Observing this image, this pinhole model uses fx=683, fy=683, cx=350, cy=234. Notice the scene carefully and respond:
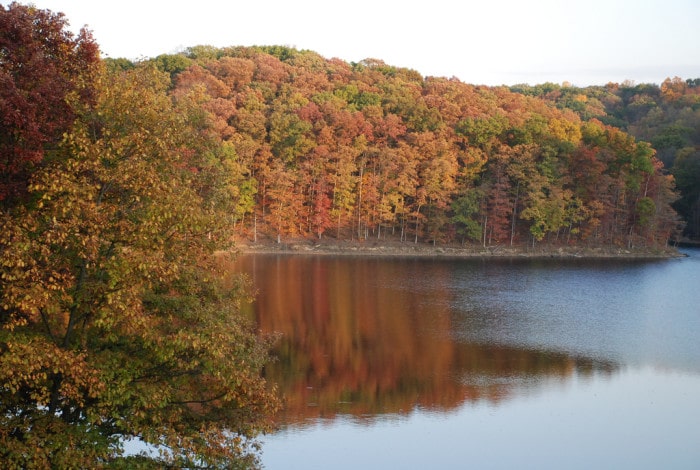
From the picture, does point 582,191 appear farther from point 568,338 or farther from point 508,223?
point 568,338

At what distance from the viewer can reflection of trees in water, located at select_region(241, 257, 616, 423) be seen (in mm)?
14523

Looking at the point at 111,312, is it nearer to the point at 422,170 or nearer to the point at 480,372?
the point at 480,372

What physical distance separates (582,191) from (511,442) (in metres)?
32.7

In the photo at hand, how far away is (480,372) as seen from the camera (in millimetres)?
16344

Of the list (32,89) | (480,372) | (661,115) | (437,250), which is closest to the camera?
(32,89)

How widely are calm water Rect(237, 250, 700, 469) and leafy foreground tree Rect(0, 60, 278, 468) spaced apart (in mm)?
3967

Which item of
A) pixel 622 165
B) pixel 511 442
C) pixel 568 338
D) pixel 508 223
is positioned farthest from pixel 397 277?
pixel 622 165

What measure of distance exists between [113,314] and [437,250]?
3357cm

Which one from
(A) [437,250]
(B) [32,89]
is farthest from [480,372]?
(A) [437,250]

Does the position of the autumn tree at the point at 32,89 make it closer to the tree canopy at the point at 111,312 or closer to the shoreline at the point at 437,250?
the tree canopy at the point at 111,312

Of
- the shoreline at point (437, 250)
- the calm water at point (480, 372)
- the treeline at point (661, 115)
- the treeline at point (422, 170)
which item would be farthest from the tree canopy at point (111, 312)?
the treeline at point (661, 115)

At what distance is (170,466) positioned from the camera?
25.1 feet

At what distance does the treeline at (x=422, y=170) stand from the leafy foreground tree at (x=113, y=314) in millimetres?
29521

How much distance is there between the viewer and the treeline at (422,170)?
39.8m
